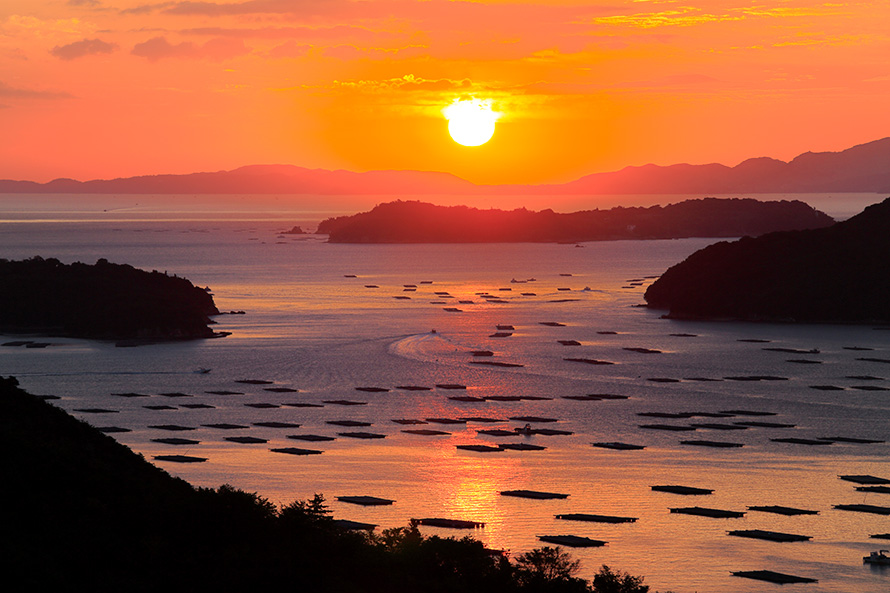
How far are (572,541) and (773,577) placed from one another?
9612 millimetres

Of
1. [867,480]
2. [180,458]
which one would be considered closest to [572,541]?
[867,480]

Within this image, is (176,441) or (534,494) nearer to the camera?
(534,494)

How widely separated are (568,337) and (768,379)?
36.1m

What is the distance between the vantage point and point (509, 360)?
121 m

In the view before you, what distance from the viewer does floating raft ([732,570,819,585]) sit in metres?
47.8

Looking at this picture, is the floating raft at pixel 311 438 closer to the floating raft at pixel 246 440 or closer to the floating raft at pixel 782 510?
the floating raft at pixel 246 440

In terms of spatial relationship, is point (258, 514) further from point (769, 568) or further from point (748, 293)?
point (748, 293)

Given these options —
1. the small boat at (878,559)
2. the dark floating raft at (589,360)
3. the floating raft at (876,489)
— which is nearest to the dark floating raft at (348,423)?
the floating raft at (876,489)

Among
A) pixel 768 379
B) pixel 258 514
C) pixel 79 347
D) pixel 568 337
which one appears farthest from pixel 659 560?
pixel 79 347

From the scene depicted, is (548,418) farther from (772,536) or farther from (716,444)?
(772,536)

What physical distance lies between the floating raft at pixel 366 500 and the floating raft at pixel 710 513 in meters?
16.2

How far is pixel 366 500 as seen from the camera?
196 ft

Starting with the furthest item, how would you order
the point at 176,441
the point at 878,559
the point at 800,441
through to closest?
the point at 800,441 → the point at 176,441 → the point at 878,559

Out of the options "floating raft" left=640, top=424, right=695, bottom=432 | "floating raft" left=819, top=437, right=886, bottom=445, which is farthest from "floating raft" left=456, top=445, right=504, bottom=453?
"floating raft" left=819, top=437, right=886, bottom=445
